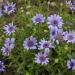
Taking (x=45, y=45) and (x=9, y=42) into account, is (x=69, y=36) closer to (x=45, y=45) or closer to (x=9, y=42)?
(x=45, y=45)

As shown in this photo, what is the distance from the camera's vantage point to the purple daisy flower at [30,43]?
2.18 m

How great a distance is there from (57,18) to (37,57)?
0.33 meters

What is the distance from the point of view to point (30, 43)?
219 cm

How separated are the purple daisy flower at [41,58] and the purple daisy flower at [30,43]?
0.08 meters

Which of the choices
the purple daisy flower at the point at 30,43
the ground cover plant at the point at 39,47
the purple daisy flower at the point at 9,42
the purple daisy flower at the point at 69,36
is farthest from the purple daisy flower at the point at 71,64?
the purple daisy flower at the point at 9,42

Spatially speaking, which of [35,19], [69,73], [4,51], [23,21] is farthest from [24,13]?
[69,73]

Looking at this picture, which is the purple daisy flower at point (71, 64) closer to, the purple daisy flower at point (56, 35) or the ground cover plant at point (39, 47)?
the ground cover plant at point (39, 47)

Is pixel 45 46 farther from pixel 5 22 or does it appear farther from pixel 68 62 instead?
pixel 5 22

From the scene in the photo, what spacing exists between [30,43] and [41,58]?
5.9 inches

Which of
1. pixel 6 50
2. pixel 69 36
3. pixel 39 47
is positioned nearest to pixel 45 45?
pixel 39 47

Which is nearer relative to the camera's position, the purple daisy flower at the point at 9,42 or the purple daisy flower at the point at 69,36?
the purple daisy flower at the point at 69,36

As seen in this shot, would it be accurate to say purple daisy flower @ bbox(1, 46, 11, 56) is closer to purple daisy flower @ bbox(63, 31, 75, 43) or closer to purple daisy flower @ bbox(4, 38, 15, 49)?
purple daisy flower @ bbox(4, 38, 15, 49)

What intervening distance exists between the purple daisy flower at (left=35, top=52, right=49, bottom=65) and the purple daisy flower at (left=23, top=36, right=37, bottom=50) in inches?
3.0

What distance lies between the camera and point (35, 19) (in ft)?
7.50
